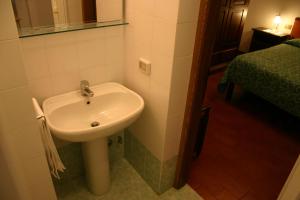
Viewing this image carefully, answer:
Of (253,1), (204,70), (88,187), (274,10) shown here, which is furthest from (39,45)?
(274,10)

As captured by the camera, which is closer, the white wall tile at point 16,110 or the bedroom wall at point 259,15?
the white wall tile at point 16,110


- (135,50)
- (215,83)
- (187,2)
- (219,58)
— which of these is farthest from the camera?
(219,58)

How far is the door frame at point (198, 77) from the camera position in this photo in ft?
4.17

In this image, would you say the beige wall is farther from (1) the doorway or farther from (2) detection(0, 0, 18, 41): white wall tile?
(2) detection(0, 0, 18, 41): white wall tile

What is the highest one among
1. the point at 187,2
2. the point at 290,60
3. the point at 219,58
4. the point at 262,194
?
the point at 187,2

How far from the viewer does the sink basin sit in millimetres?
1310

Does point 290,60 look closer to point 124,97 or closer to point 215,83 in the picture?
point 215,83

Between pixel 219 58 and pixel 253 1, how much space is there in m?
1.13

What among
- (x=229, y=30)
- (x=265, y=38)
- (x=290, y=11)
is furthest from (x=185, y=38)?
(x=290, y=11)

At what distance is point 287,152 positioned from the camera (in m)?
2.40

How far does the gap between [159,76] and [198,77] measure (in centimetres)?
23

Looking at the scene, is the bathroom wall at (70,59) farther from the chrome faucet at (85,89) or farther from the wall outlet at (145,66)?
the wall outlet at (145,66)

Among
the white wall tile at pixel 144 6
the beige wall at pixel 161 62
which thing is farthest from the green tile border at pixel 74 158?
the white wall tile at pixel 144 6

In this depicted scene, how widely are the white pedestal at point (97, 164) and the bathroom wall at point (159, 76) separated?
0.30 meters
